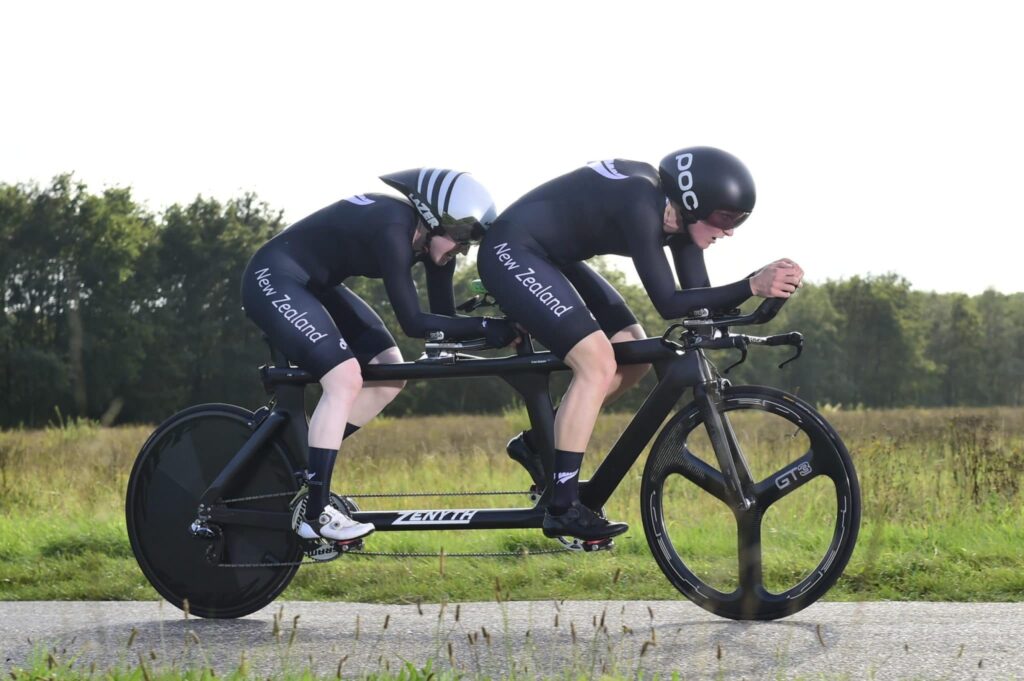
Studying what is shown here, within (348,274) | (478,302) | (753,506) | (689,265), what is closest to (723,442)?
(753,506)

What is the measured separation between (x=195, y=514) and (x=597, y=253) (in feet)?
8.71

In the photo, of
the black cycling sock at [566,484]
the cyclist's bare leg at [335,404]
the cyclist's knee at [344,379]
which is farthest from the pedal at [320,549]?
the black cycling sock at [566,484]

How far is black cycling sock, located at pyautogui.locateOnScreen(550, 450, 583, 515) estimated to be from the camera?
19.5 ft

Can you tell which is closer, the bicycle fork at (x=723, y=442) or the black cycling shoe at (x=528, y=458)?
the bicycle fork at (x=723, y=442)

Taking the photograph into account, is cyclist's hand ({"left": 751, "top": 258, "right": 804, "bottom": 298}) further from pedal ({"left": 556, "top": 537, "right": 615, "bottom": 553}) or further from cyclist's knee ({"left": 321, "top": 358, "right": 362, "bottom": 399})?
cyclist's knee ({"left": 321, "top": 358, "right": 362, "bottom": 399})

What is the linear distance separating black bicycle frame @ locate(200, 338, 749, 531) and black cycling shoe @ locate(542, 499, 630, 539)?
0.33ft

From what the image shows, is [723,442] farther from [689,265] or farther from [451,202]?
[451,202]

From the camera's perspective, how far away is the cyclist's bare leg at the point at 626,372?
6.21 m

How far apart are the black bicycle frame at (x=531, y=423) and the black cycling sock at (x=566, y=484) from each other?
0.11 metres

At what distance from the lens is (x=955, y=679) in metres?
4.51

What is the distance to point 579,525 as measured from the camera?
590 cm

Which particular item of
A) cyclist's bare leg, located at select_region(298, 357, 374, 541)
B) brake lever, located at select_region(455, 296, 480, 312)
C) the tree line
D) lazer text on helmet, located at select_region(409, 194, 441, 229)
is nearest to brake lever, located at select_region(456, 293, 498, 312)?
brake lever, located at select_region(455, 296, 480, 312)

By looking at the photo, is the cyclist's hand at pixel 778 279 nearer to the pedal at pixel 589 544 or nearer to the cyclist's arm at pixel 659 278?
the cyclist's arm at pixel 659 278

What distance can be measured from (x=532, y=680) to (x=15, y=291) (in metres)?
56.6
